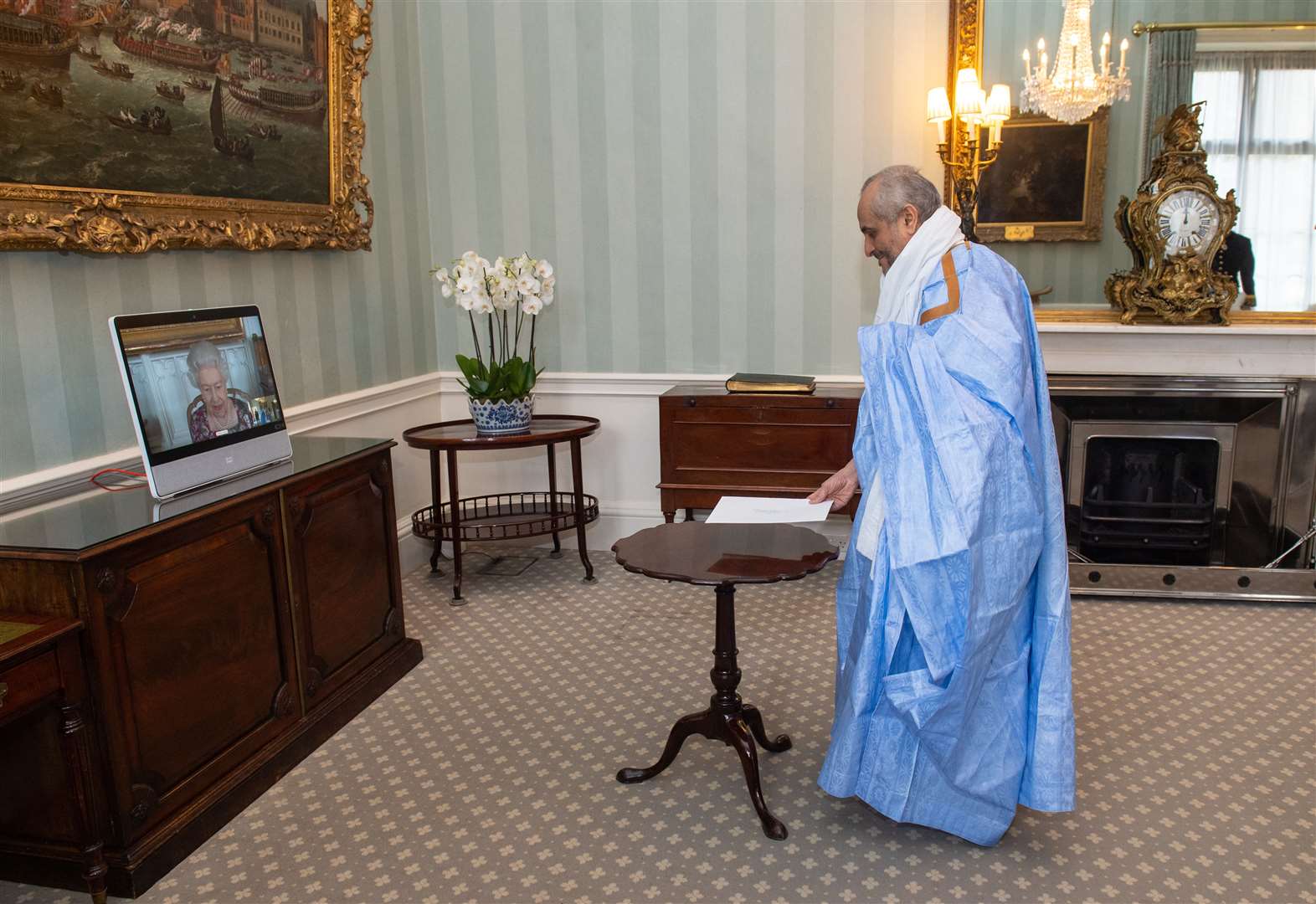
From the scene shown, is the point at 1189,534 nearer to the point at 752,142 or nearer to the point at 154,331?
the point at 752,142

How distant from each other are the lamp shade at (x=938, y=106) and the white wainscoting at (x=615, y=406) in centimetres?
105

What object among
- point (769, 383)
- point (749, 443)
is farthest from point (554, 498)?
point (769, 383)

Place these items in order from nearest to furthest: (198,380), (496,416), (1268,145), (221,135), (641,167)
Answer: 1. (198,380)
2. (221,135)
3. (1268,145)
4. (496,416)
5. (641,167)

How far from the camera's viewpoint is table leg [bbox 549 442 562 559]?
4715mm

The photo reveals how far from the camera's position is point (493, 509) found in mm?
5105

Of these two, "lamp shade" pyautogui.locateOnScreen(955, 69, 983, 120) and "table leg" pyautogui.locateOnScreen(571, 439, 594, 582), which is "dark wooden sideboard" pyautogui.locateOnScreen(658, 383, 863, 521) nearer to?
"table leg" pyautogui.locateOnScreen(571, 439, 594, 582)

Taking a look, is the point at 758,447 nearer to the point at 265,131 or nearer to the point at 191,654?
the point at 265,131

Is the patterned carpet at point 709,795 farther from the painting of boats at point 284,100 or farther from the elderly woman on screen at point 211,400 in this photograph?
the painting of boats at point 284,100

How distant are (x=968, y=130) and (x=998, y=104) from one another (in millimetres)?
159

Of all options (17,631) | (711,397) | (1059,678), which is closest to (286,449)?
(17,631)

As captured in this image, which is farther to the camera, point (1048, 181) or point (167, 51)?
point (1048, 181)

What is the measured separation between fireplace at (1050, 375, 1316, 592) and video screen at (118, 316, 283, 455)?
10.9ft

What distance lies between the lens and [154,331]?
8.98ft

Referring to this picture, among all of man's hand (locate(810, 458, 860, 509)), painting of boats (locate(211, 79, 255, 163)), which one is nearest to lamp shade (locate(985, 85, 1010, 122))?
man's hand (locate(810, 458, 860, 509))
